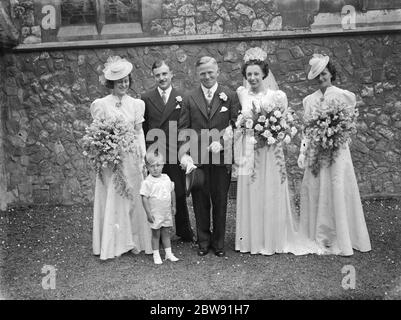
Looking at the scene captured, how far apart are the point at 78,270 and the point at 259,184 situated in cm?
247

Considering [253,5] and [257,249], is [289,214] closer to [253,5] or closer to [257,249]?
[257,249]

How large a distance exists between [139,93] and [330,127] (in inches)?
188

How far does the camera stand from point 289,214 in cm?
640

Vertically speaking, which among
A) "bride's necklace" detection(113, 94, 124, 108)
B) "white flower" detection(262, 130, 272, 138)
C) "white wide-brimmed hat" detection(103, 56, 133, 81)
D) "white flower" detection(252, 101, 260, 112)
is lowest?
"white flower" detection(262, 130, 272, 138)

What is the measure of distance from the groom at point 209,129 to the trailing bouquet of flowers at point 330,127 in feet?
3.28

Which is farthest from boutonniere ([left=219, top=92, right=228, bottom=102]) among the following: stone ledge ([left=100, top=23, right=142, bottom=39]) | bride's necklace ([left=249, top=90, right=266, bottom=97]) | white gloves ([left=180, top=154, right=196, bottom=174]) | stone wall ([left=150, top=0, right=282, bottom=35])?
stone ledge ([left=100, top=23, right=142, bottom=39])

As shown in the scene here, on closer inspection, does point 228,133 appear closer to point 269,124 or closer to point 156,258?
point 269,124

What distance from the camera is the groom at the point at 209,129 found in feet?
20.0

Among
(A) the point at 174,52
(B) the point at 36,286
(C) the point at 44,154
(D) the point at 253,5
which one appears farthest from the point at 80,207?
(D) the point at 253,5

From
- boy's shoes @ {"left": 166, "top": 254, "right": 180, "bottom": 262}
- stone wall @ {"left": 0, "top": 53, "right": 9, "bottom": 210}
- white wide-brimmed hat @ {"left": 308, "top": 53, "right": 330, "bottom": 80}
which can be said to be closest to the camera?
boy's shoes @ {"left": 166, "top": 254, "right": 180, "bottom": 262}

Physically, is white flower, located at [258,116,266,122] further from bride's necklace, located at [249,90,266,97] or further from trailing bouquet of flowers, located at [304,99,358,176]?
trailing bouquet of flowers, located at [304,99,358,176]

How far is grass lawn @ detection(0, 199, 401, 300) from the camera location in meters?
5.17

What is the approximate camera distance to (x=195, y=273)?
5762mm

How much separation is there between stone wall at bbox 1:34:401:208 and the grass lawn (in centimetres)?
258
